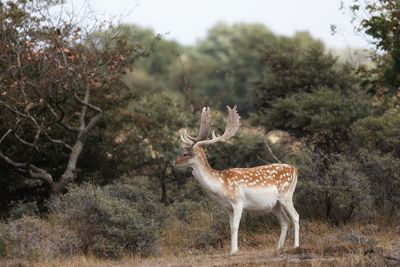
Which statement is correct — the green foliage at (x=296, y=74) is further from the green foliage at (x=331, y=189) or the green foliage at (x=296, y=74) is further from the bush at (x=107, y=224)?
the bush at (x=107, y=224)

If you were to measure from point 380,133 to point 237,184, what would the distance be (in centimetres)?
574

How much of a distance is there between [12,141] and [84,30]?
361 centimetres

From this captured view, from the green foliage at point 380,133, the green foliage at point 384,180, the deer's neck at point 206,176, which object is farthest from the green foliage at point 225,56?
the deer's neck at point 206,176

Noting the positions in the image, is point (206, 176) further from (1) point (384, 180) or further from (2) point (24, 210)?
(2) point (24, 210)

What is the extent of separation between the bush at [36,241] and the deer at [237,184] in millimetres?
2563

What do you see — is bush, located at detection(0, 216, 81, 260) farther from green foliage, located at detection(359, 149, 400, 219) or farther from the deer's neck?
green foliage, located at detection(359, 149, 400, 219)

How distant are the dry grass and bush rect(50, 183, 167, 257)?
35 centimetres

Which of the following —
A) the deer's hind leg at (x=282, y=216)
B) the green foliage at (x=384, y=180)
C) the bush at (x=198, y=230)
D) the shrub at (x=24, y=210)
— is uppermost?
the green foliage at (x=384, y=180)

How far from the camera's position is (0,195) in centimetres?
2225

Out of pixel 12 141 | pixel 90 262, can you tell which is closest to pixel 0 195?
pixel 12 141

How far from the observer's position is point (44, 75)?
65.3 feet

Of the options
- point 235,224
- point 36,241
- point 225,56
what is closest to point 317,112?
point 235,224

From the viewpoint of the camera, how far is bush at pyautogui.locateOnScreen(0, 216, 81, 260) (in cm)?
1525

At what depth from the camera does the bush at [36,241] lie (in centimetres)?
1525
